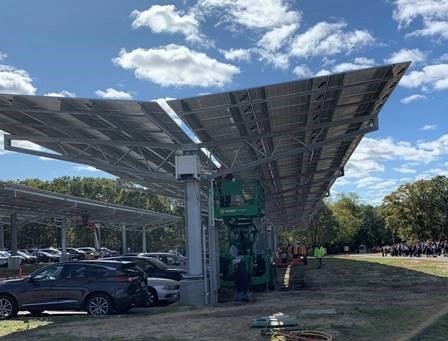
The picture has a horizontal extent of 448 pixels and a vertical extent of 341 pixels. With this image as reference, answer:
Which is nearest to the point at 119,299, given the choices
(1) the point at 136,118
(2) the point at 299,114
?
(1) the point at 136,118

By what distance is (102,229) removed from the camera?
94.4 m

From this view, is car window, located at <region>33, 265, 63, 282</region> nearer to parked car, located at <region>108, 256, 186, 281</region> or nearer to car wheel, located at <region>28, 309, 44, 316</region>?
car wheel, located at <region>28, 309, 44, 316</region>

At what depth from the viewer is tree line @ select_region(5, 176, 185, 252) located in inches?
3617

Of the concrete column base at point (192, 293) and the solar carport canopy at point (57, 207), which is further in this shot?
the solar carport canopy at point (57, 207)

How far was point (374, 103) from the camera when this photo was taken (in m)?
18.8

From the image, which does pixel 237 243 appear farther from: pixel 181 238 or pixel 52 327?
pixel 181 238

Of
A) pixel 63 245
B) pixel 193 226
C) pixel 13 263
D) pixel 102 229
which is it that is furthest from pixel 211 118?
pixel 102 229

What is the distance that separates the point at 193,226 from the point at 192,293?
1.94 meters

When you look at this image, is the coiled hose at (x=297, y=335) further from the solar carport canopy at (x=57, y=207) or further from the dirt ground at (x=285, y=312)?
the solar carport canopy at (x=57, y=207)

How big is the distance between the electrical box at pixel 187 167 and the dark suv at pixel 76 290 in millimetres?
3184

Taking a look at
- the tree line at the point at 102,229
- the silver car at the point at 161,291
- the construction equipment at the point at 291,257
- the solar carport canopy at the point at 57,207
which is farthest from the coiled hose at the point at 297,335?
the tree line at the point at 102,229

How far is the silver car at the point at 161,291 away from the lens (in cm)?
1792

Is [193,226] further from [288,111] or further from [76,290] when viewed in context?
[288,111]

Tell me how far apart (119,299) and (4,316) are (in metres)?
3.05
